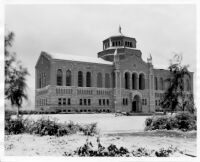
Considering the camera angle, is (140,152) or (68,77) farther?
(68,77)

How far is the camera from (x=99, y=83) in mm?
19547

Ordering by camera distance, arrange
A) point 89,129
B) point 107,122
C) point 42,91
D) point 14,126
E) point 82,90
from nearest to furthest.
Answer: point 89,129 → point 14,126 → point 107,122 → point 42,91 → point 82,90

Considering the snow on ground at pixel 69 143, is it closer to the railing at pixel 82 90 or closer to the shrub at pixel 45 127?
the shrub at pixel 45 127

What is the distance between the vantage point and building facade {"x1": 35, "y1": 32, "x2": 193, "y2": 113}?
51.2 ft

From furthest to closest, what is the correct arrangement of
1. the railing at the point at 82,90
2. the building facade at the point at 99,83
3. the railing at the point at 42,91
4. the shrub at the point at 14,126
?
1. the railing at the point at 82,90
2. the building facade at the point at 99,83
3. the railing at the point at 42,91
4. the shrub at the point at 14,126

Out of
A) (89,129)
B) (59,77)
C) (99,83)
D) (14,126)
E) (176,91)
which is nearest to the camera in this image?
(89,129)

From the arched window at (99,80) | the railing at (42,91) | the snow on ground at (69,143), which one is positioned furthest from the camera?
the arched window at (99,80)

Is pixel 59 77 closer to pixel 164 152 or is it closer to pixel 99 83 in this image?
pixel 99 83

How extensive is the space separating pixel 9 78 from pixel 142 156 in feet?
22.2

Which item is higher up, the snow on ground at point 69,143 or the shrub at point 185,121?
the shrub at point 185,121

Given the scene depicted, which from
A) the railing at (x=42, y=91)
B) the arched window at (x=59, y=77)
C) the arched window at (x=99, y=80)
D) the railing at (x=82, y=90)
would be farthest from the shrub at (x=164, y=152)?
the arched window at (x=59, y=77)

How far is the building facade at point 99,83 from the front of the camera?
15.6 metres

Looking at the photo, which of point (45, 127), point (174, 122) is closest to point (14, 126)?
point (45, 127)

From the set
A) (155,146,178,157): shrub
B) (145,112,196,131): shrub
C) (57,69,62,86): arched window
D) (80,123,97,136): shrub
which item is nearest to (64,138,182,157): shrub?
(155,146,178,157): shrub
